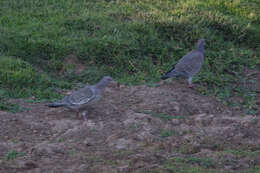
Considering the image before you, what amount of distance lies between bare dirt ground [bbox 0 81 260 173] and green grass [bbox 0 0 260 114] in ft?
2.28

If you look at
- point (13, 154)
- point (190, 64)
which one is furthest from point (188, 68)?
point (13, 154)

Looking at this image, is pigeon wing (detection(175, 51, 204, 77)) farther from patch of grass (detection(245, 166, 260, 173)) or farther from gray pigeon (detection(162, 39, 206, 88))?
patch of grass (detection(245, 166, 260, 173))

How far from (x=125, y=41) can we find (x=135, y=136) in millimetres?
3287

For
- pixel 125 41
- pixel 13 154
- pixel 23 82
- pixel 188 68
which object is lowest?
pixel 13 154

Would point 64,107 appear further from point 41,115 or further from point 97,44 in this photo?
point 97,44

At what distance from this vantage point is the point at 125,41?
27.2 ft

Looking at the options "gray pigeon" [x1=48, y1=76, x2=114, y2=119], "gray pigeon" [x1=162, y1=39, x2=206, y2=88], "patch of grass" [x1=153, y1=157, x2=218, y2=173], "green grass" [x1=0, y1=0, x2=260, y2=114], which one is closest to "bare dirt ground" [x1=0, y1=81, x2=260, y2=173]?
"patch of grass" [x1=153, y1=157, x2=218, y2=173]

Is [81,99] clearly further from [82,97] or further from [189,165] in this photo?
[189,165]

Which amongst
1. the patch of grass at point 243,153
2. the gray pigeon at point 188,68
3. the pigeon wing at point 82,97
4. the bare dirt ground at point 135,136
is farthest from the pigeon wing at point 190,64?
the patch of grass at point 243,153

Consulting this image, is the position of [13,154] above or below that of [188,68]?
below

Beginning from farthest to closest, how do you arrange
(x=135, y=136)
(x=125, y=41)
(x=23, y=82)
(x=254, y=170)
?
(x=125, y=41)
(x=23, y=82)
(x=135, y=136)
(x=254, y=170)

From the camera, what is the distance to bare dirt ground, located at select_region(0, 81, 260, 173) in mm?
4562

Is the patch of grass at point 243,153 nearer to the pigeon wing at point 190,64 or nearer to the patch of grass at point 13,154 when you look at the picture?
the patch of grass at point 13,154

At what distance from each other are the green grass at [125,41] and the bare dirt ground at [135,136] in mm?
695
